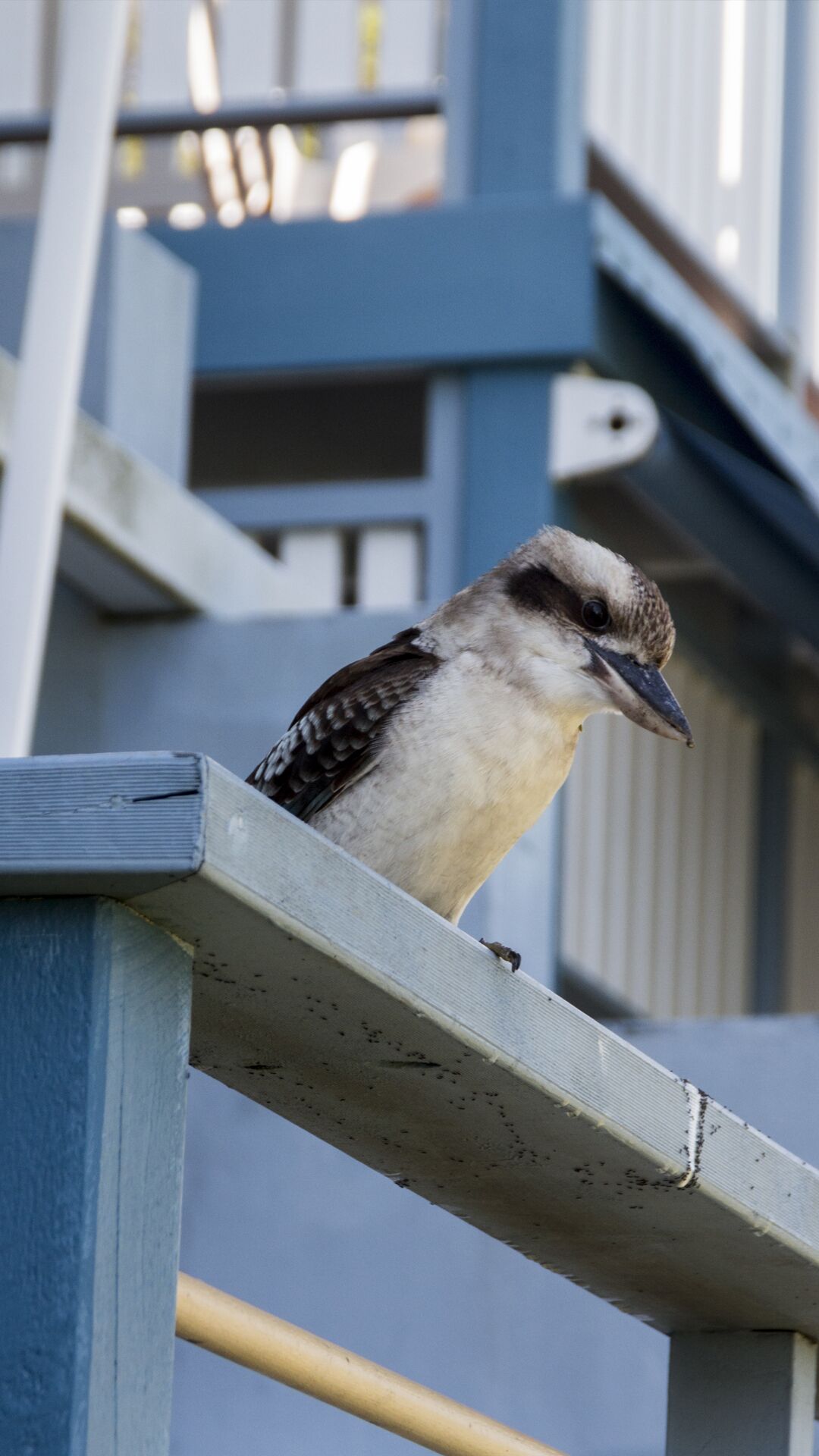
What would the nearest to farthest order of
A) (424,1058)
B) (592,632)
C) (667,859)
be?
(424,1058), (592,632), (667,859)

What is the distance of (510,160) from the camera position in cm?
652

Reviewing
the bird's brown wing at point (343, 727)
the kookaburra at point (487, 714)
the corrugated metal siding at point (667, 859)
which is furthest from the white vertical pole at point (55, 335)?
the corrugated metal siding at point (667, 859)

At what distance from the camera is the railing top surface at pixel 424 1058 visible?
1.42m

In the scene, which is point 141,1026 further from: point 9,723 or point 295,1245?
point 295,1245

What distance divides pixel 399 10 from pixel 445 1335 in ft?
12.2

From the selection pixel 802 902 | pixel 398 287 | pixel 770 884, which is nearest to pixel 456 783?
pixel 398 287

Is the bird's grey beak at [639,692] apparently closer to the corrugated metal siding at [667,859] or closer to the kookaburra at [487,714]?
the kookaburra at [487,714]

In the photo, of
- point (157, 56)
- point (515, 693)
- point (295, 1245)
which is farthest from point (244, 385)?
point (515, 693)

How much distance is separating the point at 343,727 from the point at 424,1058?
4.33 feet

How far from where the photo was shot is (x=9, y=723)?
4410 mm

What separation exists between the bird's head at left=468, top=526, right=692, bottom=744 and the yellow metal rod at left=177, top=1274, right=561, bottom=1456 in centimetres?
97

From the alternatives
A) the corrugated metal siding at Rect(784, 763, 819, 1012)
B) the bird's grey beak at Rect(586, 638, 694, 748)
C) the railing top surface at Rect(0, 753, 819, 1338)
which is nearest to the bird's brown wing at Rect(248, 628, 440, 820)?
the bird's grey beak at Rect(586, 638, 694, 748)

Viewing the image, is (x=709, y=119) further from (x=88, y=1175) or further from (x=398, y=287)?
(x=88, y=1175)

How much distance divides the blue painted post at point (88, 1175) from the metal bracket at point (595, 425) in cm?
477
